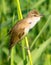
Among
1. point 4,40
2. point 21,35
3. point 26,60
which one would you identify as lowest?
point 4,40

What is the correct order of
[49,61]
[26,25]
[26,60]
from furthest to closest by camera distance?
1. [49,61]
2. [26,60]
3. [26,25]

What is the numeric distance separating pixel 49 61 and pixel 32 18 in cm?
51

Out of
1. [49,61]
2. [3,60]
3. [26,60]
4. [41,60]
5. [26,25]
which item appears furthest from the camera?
[3,60]

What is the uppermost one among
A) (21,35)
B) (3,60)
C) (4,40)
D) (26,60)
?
(21,35)

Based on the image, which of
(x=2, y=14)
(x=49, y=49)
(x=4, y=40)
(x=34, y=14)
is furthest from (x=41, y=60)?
(x=34, y=14)

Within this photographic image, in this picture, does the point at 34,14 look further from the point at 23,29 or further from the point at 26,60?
the point at 26,60

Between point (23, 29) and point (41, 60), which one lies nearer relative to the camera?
point (23, 29)

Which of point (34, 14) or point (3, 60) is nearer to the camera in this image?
point (34, 14)

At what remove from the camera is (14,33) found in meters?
1.41

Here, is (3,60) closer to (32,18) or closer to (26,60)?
(26,60)

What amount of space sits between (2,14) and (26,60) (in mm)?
1052

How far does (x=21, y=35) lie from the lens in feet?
4.64

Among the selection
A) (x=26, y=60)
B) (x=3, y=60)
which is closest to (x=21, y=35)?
(x=26, y=60)

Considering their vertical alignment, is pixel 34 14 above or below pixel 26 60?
above
